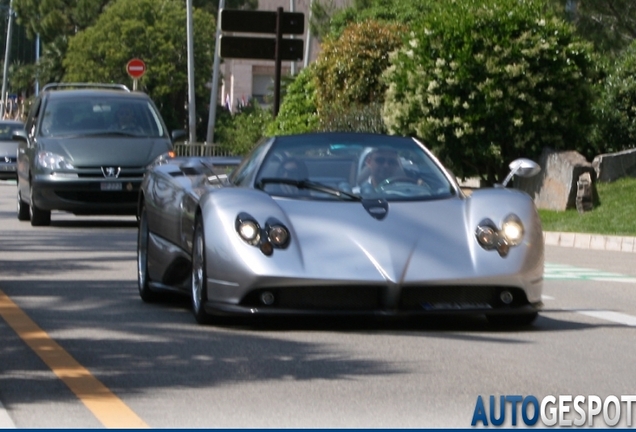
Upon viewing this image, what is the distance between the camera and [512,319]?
29.5ft

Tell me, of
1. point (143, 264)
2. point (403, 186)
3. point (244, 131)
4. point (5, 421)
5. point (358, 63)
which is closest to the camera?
point (5, 421)

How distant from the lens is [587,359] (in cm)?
777

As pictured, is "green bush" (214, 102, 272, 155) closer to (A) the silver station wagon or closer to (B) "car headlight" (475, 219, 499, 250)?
A: (A) the silver station wagon

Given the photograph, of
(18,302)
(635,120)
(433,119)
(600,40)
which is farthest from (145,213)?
(600,40)

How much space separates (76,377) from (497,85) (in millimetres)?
16875

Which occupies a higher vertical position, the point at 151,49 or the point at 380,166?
the point at 380,166

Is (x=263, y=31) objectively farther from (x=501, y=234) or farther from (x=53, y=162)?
(x=501, y=234)

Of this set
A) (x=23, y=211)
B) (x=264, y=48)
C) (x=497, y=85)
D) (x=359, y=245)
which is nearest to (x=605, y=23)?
(x=264, y=48)

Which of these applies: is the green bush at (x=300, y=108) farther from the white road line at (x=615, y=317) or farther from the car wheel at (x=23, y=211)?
the white road line at (x=615, y=317)

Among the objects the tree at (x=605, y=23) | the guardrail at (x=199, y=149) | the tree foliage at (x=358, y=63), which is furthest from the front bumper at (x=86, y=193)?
the guardrail at (x=199, y=149)

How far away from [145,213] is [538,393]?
5.04m

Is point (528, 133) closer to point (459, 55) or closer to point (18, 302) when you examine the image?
point (459, 55)

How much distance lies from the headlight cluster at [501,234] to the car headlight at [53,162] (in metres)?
10.7

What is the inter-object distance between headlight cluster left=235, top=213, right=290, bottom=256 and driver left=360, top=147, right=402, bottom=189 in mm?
1074
